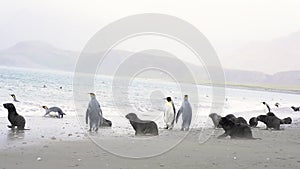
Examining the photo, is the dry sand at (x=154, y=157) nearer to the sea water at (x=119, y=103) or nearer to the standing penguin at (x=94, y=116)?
the sea water at (x=119, y=103)

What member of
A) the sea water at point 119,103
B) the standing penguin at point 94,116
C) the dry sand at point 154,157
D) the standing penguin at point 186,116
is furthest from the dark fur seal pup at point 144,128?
the standing penguin at point 186,116

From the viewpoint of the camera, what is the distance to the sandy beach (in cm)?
691

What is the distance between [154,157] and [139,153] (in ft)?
1.59

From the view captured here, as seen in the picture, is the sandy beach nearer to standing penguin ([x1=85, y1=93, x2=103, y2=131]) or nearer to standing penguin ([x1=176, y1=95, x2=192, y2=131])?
standing penguin ([x1=85, y1=93, x2=103, y2=131])

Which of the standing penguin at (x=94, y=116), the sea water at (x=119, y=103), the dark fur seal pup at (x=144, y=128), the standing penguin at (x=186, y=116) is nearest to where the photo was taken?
the dark fur seal pup at (x=144, y=128)

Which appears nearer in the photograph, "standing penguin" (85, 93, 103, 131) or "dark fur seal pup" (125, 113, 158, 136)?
"dark fur seal pup" (125, 113, 158, 136)

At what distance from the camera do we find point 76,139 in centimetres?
1027

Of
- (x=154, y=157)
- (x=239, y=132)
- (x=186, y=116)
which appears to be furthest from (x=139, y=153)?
(x=186, y=116)

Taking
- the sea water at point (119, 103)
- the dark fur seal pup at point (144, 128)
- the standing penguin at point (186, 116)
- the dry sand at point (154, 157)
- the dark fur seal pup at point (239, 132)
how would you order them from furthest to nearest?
the sea water at point (119, 103) < the standing penguin at point (186, 116) < the dark fur seal pup at point (144, 128) < the dark fur seal pup at point (239, 132) < the dry sand at point (154, 157)

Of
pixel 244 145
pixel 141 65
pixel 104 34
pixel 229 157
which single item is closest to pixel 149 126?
pixel 141 65

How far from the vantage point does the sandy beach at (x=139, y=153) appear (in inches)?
272

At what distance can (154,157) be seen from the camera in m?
7.78

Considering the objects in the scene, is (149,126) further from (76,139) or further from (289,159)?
(289,159)

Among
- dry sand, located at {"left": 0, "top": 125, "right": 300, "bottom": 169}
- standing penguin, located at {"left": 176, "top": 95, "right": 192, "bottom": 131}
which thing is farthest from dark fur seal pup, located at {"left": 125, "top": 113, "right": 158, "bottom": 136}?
standing penguin, located at {"left": 176, "top": 95, "right": 192, "bottom": 131}
